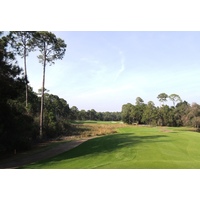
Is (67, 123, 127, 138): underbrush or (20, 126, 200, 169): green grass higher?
(67, 123, 127, 138): underbrush

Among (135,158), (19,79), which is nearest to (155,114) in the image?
(135,158)

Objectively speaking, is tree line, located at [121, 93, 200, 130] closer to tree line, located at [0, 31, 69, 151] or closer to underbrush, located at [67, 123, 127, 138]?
underbrush, located at [67, 123, 127, 138]

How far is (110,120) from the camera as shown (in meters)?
6.39

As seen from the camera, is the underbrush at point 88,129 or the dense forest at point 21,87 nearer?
the dense forest at point 21,87

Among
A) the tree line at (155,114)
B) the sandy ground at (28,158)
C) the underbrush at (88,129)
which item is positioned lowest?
the sandy ground at (28,158)

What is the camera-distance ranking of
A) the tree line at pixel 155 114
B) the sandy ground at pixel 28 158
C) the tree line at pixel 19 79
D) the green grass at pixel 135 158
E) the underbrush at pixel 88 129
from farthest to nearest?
the underbrush at pixel 88 129 < the tree line at pixel 155 114 < the tree line at pixel 19 79 < the sandy ground at pixel 28 158 < the green grass at pixel 135 158

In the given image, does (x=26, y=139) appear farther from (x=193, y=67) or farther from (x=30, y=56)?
(x=193, y=67)

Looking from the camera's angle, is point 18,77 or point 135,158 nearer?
point 135,158

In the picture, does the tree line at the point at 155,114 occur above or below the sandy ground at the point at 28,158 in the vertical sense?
above

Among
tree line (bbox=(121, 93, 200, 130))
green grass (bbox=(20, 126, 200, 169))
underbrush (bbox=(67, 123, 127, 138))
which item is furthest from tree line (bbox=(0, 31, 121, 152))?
tree line (bbox=(121, 93, 200, 130))

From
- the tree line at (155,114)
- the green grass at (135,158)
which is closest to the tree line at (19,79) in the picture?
the green grass at (135,158)

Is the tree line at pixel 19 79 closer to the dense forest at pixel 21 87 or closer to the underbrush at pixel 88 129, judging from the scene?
the dense forest at pixel 21 87

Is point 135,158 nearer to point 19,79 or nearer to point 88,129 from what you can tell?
point 19,79
